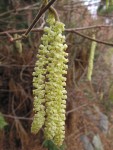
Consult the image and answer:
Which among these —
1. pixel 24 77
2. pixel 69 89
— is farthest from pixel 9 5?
pixel 69 89

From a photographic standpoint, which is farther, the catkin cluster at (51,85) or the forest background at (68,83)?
the forest background at (68,83)

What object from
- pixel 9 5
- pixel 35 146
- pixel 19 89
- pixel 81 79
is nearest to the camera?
pixel 35 146

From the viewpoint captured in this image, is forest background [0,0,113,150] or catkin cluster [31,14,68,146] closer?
catkin cluster [31,14,68,146]

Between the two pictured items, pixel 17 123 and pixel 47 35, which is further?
pixel 17 123

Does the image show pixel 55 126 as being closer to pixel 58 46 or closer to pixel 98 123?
pixel 58 46
